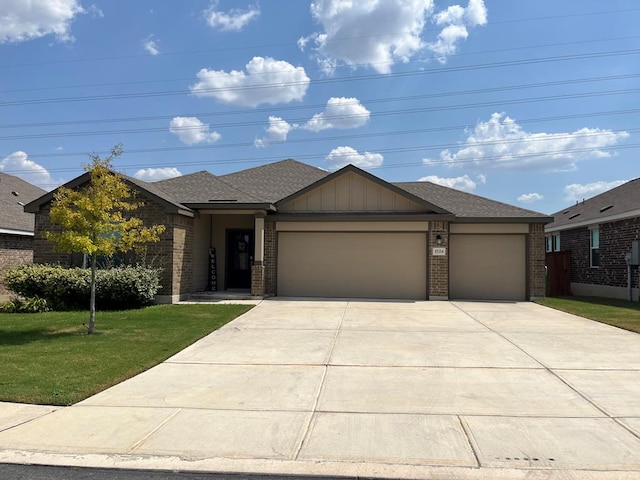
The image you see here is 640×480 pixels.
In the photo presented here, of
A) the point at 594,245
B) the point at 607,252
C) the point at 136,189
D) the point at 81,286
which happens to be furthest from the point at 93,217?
the point at 594,245

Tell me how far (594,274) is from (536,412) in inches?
717

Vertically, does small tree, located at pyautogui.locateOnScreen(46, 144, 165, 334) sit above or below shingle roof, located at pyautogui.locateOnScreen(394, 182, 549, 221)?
below

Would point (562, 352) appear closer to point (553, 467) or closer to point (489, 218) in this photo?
point (553, 467)

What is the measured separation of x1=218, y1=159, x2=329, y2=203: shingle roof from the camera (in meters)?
19.1

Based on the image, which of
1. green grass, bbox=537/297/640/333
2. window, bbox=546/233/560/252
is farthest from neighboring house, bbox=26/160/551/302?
window, bbox=546/233/560/252

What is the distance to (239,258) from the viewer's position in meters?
19.0

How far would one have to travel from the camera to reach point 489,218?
17031 mm

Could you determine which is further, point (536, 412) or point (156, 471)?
point (536, 412)

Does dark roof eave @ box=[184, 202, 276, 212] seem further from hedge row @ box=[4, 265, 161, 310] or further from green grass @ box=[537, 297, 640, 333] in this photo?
green grass @ box=[537, 297, 640, 333]

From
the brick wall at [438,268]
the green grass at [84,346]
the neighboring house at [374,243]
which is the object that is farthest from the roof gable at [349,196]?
the green grass at [84,346]

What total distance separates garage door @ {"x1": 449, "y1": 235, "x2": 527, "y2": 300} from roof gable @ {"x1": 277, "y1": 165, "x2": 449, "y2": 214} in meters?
2.17

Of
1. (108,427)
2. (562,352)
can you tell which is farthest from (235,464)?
(562,352)

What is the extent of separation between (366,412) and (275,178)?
1637cm

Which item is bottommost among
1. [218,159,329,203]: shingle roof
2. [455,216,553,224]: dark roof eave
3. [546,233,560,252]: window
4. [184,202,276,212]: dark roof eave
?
[546,233,560,252]: window
